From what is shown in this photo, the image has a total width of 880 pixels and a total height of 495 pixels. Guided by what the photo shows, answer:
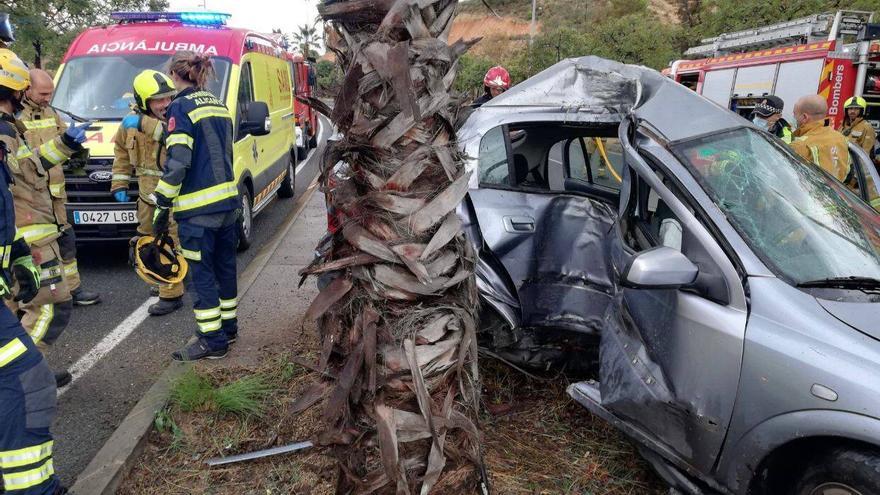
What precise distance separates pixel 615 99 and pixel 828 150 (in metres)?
2.40

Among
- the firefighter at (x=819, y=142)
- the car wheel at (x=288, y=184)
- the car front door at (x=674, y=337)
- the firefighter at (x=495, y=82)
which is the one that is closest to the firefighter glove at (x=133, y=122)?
the firefighter at (x=495, y=82)

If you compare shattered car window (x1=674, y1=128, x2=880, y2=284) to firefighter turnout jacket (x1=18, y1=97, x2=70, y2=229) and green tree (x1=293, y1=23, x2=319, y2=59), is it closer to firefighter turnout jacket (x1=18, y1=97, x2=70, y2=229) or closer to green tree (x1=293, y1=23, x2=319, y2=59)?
green tree (x1=293, y1=23, x2=319, y2=59)

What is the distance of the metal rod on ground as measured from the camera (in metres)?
2.89

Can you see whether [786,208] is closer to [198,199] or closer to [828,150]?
[828,150]

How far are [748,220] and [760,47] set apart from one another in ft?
37.7

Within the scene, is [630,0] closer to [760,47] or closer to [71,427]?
[760,47]

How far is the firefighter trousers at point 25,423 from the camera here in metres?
2.37

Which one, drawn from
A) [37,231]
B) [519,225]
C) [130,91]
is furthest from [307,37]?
[130,91]

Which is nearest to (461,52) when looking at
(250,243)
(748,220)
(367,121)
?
(367,121)

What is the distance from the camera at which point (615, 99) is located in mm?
3490

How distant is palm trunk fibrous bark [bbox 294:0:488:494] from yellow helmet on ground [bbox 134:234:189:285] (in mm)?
3085

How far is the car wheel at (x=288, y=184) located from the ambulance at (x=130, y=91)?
195cm

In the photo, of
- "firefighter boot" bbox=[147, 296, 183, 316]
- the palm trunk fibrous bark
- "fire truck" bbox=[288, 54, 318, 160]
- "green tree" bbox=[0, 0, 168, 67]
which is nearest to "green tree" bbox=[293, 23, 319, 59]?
the palm trunk fibrous bark

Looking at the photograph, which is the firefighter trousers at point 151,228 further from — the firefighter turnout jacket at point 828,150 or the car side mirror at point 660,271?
the firefighter turnout jacket at point 828,150
